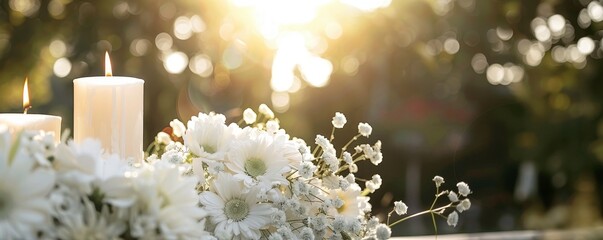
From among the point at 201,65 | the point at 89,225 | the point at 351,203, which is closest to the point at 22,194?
the point at 89,225

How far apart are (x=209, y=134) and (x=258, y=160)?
0.06 metres

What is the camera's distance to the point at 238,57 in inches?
110

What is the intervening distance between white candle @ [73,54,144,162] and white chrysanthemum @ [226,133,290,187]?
0.09 metres

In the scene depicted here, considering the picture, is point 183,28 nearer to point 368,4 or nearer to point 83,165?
point 368,4

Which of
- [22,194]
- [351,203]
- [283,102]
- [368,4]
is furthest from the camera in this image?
[283,102]

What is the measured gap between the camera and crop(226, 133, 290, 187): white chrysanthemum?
0.79 meters

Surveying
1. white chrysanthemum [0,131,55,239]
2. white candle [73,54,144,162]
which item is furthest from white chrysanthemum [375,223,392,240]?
white chrysanthemum [0,131,55,239]

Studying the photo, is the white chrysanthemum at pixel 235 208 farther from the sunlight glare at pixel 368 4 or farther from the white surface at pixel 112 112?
the sunlight glare at pixel 368 4

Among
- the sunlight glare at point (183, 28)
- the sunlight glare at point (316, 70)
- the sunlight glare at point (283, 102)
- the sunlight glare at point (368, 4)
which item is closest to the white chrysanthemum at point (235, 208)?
the sunlight glare at point (368, 4)

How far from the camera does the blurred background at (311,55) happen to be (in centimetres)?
244

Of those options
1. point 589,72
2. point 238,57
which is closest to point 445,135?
point 589,72

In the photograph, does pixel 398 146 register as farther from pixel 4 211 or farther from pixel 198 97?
pixel 4 211

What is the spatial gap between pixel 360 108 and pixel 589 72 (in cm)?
104

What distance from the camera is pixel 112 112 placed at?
784mm
